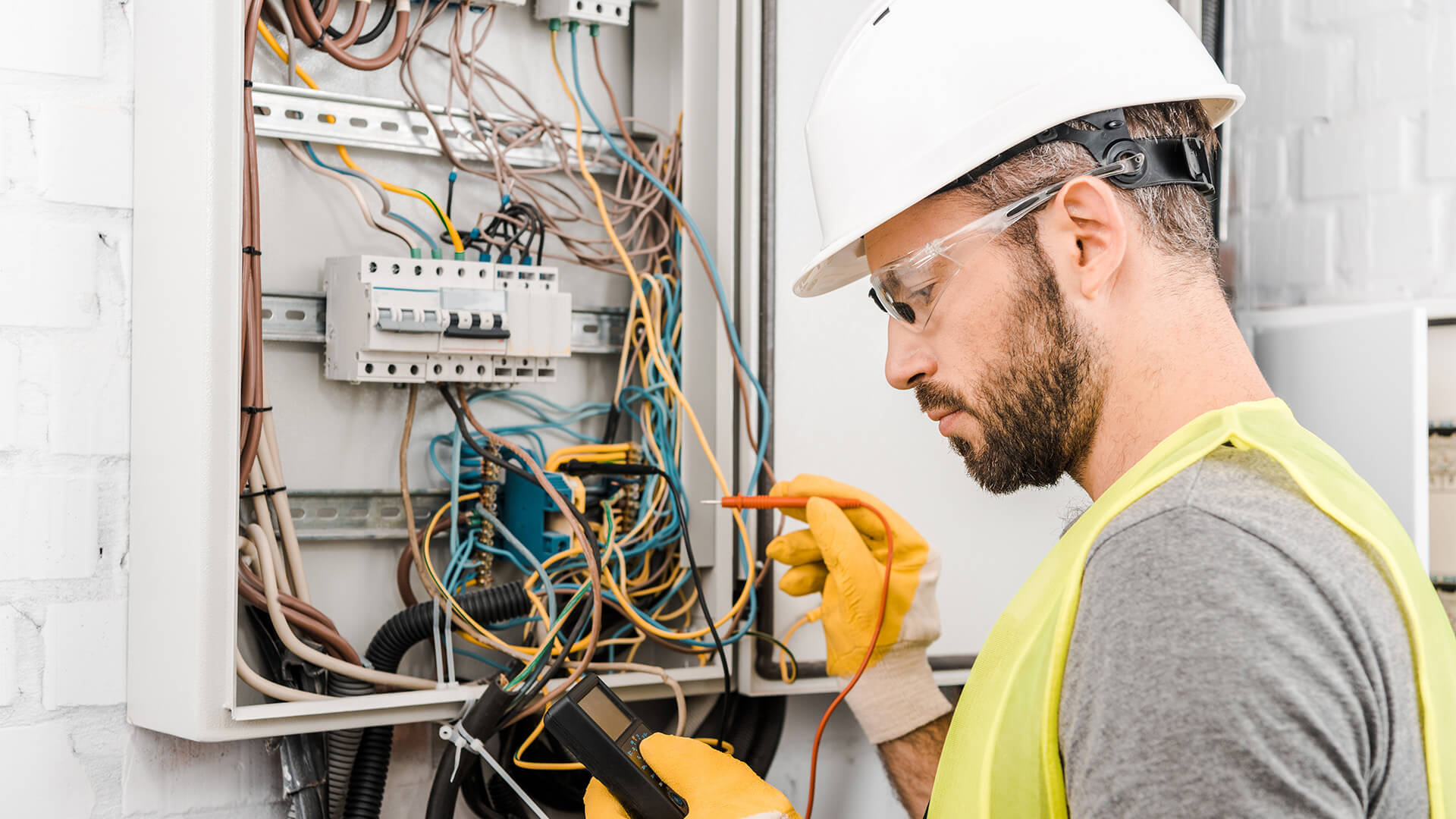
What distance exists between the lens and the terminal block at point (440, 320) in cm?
126

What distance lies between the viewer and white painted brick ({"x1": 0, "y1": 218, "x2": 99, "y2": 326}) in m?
1.18

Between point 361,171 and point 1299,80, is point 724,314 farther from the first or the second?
point 1299,80

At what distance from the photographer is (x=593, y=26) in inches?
60.0

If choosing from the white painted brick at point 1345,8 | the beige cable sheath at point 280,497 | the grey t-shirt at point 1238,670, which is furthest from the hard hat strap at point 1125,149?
the white painted brick at point 1345,8

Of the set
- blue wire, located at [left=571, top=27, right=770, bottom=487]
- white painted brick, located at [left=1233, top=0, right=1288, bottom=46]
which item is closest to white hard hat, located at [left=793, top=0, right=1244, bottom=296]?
blue wire, located at [left=571, top=27, right=770, bottom=487]

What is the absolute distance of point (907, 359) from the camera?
2.81 ft

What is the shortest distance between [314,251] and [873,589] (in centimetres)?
80

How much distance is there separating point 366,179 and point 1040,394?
938 mm

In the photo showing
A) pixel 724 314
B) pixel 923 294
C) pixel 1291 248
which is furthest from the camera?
pixel 1291 248

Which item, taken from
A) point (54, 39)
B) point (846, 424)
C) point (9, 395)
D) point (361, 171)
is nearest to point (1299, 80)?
point (846, 424)

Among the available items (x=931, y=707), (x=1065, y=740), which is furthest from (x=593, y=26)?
(x=1065, y=740)

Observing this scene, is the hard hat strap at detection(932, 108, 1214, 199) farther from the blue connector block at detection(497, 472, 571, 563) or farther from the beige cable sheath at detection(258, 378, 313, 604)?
the beige cable sheath at detection(258, 378, 313, 604)

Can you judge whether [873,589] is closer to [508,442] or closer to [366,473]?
[508,442]

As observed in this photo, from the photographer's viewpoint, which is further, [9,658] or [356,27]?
[356,27]
